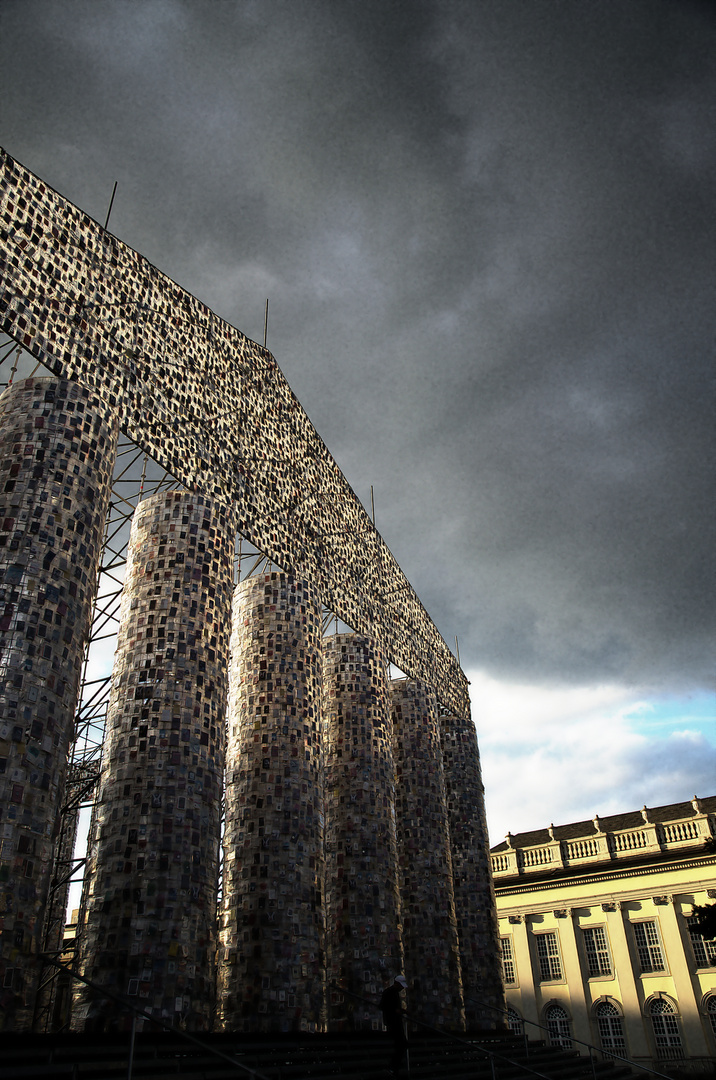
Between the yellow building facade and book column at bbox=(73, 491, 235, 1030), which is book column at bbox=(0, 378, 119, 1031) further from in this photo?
the yellow building facade

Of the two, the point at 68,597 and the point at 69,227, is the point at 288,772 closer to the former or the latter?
the point at 68,597

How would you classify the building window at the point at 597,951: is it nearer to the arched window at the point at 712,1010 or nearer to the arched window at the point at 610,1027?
the arched window at the point at 610,1027

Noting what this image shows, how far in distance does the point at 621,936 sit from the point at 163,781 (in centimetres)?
2372

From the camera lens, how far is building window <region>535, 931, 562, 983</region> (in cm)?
3003

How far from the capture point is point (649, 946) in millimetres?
28109

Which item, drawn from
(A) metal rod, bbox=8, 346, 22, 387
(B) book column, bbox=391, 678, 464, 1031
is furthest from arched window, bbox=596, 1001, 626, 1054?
(A) metal rod, bbox=8, 346, 22, 387

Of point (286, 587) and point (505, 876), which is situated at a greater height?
point (286, 587)

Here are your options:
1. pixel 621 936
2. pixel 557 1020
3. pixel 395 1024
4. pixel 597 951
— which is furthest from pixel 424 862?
pixel 557 1020

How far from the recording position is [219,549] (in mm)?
15148

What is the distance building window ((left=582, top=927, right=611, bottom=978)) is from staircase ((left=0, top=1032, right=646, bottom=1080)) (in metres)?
14.3

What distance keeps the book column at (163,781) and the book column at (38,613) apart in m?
1.48

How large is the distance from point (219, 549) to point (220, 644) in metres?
1.99

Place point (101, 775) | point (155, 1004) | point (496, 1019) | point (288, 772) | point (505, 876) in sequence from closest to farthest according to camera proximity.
Answer: 1. point (155, 1004)
2. point (101, 775)
3. point (288, 772)
4. point (496, 1019)
5. point (505, 876)

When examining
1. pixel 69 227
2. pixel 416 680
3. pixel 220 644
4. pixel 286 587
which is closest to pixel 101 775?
pixel 220 644
